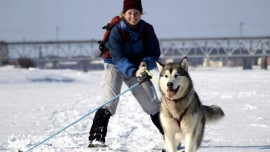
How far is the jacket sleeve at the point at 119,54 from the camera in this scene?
239 inches

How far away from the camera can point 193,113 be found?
213 inches

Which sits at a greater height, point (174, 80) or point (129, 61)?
point (129, 61)

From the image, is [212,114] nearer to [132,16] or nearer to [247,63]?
[132,16]

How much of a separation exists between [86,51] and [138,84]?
12100 cm

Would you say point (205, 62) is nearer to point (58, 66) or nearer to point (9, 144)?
point (58, 66)

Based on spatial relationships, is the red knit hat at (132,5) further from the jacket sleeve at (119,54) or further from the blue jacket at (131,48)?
the jacket sleeve at (119,54)

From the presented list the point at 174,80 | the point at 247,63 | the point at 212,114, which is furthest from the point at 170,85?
the point at 247,63

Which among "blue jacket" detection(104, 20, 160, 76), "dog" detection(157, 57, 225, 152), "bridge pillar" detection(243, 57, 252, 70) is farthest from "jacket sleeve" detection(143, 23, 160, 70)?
"bridge pillar" detection(243, 57, 252, 70)

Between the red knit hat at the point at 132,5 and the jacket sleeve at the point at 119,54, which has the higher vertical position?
the red knit hat at the point at 132,5

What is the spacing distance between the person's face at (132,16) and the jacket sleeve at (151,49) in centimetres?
28

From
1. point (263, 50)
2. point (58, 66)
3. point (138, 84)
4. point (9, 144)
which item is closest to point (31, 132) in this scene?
point (9, 144)

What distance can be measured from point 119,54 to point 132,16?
0.53 m

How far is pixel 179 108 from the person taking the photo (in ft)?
17.8

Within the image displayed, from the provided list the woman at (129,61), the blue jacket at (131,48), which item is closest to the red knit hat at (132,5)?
the woman at (129,61)
